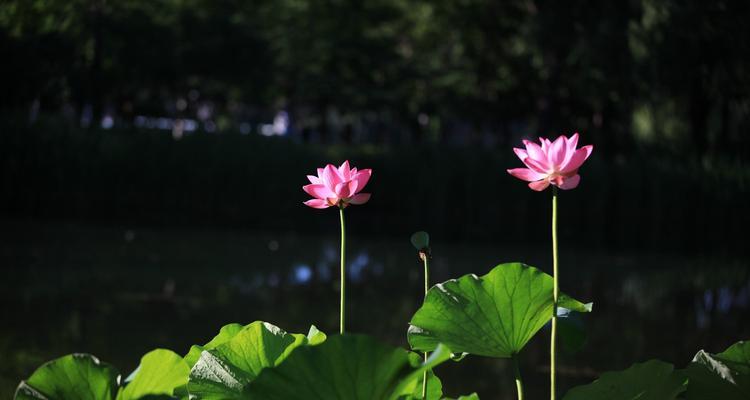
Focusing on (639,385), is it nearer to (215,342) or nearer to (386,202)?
(215,342)

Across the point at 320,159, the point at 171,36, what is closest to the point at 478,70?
the point at 171,36

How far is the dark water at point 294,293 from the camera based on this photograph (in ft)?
18.3

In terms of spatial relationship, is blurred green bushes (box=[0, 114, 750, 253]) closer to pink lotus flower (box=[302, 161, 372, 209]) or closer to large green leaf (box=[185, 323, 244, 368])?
large green leaf (box=[185, 323, 244, 368])

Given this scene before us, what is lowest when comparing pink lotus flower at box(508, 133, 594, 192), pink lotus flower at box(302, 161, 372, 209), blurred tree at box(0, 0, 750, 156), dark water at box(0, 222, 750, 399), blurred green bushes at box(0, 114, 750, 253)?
dark water at box(0, 222, 750, 399)

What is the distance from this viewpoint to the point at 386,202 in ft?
42.3

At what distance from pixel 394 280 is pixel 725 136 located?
911cm

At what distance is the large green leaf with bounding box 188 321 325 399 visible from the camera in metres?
2.13

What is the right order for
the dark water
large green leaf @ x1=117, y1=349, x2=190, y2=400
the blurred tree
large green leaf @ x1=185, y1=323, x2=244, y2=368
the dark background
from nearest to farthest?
large green leaf @ x1=117, y1=349, x2=190, y2=400, large green leaf @ x1=185, y1=323, x2=244, y2=368, the dark water, the dark background, the blurred tree

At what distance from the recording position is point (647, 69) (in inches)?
567

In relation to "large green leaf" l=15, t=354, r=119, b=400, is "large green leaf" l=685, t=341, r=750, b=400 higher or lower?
lower

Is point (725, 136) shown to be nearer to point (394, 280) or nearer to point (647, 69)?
point (647, 69)

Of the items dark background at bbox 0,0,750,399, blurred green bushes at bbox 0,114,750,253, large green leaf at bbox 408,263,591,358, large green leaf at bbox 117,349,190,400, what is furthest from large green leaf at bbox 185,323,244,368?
blurred green bushes at bbox 0,114,750,253

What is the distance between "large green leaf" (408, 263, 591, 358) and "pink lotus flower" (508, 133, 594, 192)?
Result: 0.86 ft

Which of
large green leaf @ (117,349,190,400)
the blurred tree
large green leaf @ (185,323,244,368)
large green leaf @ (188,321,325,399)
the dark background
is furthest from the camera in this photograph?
the blurred tree
